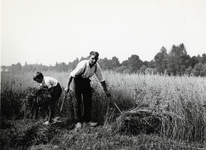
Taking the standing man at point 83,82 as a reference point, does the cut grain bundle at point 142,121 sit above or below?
below

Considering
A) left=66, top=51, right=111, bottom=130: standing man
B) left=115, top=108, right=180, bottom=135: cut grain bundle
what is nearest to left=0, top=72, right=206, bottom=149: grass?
left=115, top=108, right=180, bottom=135: cut grain bundle

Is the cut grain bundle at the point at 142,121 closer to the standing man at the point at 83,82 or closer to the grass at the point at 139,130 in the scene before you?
the grass at the point at 139,130

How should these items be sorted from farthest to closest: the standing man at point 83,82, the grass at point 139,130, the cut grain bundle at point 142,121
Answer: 1. the standing man at point 83,82
2. the cut grain bundle at point 142,121
3. the grass at point 139,130

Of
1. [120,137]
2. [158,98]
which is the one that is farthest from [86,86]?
[158,98]

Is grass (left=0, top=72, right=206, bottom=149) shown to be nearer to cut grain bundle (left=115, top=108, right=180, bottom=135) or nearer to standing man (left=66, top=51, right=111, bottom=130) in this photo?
cut grain bundle (left=115, top=108, right=180, bottom=135)

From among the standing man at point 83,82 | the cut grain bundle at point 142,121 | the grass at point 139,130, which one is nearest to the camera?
the grass at point 139,130

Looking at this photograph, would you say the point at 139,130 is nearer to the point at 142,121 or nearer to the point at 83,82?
the point at 142,121

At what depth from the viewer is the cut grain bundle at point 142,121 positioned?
3.90m

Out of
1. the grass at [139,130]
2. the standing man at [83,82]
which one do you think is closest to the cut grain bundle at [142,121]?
the grass at [139,130]

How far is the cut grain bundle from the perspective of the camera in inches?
154

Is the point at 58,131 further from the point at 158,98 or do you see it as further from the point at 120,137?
the point at 158,98

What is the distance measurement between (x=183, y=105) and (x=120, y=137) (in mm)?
1530

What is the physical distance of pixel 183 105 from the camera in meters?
4.01

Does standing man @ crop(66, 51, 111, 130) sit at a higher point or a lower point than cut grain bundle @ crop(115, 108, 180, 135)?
higher
